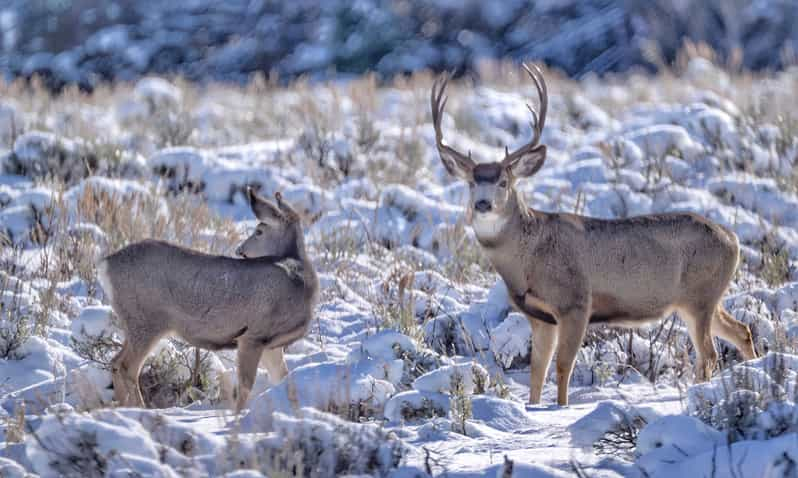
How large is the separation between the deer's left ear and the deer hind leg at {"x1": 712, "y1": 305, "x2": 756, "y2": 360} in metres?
1.41

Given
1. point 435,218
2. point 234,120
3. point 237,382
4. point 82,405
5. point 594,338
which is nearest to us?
point 82,405

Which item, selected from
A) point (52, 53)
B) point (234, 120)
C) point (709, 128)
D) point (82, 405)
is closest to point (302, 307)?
point (82, 405)

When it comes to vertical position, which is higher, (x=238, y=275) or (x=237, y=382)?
(x=238, y=275)

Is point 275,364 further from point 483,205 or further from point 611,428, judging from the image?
point 611,428

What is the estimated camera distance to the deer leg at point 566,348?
7629 mm

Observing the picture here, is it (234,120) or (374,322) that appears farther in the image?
(234,120)

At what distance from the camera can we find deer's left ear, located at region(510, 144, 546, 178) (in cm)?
832

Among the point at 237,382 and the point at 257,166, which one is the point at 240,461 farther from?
the point at 257,166

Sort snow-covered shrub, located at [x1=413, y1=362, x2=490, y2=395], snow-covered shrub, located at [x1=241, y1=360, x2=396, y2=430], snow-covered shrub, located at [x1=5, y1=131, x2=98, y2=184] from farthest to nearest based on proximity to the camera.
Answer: snow-covered shrub, located at [x1=5, y1=131, x2=98, y2=184] < snow-covered shrub, located at [x1=413, y1=362, x2=490, y2=395] < snow-covered shrub, located at [x1=241, y1=360, x2=396, y2=430]

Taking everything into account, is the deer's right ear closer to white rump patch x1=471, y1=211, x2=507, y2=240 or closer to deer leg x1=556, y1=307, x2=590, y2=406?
white rump patch x1=471, y1=211, x2=507, y2=240

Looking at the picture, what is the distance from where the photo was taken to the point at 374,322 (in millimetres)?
9039

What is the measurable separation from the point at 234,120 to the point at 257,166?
3951mm

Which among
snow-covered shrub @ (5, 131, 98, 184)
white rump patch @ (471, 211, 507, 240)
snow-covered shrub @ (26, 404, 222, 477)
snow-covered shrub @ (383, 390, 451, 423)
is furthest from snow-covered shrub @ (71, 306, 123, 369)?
snow-covered shrub @ (5, 131, 98, 184)

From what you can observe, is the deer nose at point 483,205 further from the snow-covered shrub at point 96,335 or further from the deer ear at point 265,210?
the snow-covered shrub at point 96,335
